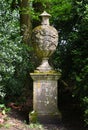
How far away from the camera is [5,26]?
10.9 meters

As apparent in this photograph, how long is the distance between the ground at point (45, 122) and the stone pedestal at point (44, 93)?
24cm

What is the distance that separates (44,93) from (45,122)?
0.76m

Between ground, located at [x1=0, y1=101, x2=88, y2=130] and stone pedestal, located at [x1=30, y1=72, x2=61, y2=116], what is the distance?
0.24m

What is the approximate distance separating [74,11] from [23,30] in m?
2.06

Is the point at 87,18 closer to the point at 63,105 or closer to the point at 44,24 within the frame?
the point at 44,24

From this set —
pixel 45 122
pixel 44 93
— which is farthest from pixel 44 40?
pixel 45 122

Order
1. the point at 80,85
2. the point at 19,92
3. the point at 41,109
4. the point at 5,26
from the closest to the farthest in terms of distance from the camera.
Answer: the point at 80,85 < the point at 41,109 < the point at 5,26 < the point at 19,92

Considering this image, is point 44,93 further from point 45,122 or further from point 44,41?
point 44,41

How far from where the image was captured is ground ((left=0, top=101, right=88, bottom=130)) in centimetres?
901

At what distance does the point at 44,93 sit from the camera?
9.92 meters

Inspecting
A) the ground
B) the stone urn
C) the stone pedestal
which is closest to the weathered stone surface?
the stone urn

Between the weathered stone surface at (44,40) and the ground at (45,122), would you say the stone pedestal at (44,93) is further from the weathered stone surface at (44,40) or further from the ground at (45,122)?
the weathered stone surface at (44,40)

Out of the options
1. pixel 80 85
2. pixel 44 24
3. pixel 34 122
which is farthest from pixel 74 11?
pixel 34 122

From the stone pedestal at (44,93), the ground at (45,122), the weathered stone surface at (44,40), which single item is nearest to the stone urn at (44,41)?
the weathered stone surface at (44,40)
